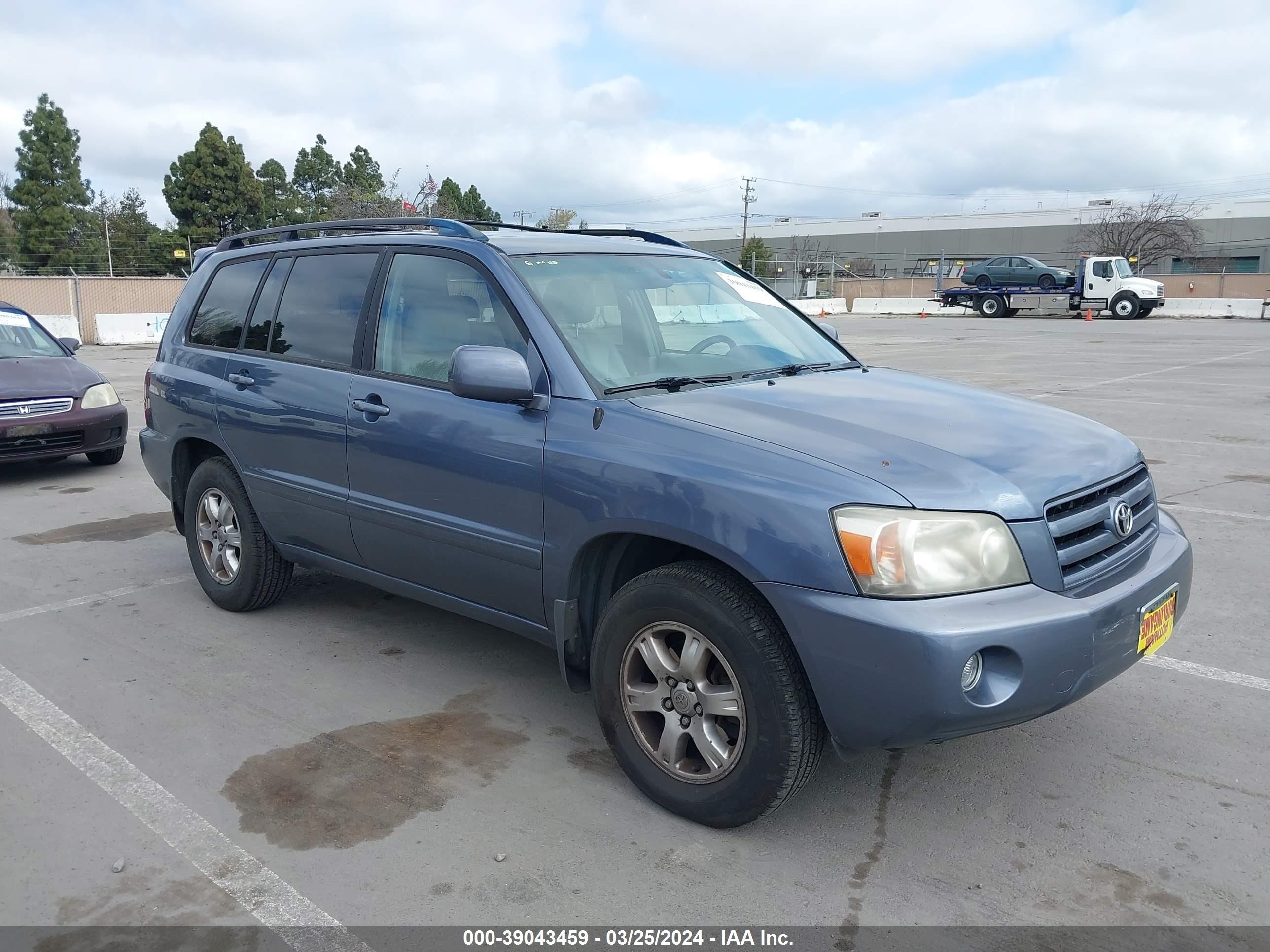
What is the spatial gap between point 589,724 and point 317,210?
62.7 meters

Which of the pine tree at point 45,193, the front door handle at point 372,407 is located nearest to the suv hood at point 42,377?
the front door handle at point 372,407

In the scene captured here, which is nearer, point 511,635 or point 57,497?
point 511,635

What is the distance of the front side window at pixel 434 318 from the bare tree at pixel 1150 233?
67.5 m

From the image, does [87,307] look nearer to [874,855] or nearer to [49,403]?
[49,403]

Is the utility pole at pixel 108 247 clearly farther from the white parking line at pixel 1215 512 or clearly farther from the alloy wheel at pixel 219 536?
the white parking line at pixel 1215 512

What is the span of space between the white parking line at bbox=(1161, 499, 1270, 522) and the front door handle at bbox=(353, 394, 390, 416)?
569 centimetres

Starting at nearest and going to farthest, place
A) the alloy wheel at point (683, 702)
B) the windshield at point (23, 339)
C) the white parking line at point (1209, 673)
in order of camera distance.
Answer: the alloy wheel at point (683, 702) < the white parking line at point (1209, 673) < the windshield at point (23, 339)

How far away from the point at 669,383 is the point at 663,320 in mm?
611

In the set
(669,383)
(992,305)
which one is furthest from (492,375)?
(992,305)

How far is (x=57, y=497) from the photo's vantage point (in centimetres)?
812

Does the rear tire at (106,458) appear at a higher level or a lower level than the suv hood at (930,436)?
lower

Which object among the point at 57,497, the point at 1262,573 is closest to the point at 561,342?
the point at 1262,573

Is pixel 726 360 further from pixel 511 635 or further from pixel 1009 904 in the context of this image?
pixel 1009 904

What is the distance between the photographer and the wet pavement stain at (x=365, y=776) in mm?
3191
